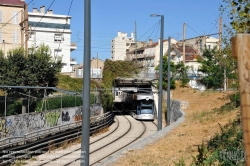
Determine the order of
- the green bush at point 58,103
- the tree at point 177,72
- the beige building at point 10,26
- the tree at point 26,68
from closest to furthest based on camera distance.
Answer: the green bush at point 58,103
the tree at point 26,68
the tree at point 177,72
the beige building at point 10,26

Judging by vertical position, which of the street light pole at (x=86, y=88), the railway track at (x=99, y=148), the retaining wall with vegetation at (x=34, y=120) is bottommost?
the railway track at (x=99, y=148)

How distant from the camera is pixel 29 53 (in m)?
37.1

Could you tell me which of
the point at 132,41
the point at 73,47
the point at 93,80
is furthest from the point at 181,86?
the point at 132,41

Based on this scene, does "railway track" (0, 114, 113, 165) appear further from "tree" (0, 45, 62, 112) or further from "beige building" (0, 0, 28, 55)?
"beige building" (0, 0, 28, 55)

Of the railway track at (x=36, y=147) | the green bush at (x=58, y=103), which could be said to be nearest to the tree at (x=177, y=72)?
the green bush at (x=58, y=103)

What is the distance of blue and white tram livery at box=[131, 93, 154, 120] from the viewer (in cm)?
4212

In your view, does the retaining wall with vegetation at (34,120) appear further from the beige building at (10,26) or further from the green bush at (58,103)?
the beige building at (10,26)

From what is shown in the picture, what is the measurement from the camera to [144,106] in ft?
139

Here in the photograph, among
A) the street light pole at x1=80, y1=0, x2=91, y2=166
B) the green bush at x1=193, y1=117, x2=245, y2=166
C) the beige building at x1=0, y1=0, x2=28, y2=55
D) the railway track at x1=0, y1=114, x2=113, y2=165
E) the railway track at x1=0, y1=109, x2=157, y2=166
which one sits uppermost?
the beige building at x1=0, y1=0, x2=28, y2=55

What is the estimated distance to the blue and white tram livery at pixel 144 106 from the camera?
1658 inches

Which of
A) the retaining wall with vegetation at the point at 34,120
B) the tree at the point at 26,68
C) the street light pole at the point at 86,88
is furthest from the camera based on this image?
the tree at the point at 26,68

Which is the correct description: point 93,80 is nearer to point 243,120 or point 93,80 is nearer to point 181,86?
point 181,86

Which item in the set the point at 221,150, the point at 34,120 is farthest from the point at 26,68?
the point at 221,150

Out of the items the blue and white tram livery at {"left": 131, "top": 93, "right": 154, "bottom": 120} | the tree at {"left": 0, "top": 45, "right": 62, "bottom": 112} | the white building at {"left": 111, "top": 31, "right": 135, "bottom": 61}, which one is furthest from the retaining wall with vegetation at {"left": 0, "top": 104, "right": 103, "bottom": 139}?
the white building at {"left": 111, "top": 31, "right": 135, "bottom": 61}
